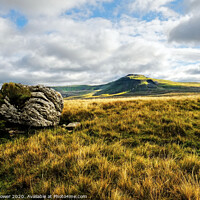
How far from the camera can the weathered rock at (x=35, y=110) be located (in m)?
7.93

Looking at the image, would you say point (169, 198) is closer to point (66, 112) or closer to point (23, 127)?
point (23, 127)

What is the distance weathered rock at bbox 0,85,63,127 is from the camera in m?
7.93

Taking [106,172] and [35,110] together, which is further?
[35,110]

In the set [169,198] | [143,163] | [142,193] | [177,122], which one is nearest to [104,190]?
[142,193]

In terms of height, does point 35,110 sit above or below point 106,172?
above

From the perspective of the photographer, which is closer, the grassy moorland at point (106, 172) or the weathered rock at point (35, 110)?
the grassy moorland at point (106, 172)

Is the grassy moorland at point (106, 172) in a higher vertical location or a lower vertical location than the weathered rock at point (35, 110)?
lower

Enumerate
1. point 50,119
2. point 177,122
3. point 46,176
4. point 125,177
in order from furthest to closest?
1. point 50,119
2. point 177,122
3. point 46,176
4. point 125,177

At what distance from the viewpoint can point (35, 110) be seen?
27.3ft

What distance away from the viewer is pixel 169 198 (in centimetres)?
253

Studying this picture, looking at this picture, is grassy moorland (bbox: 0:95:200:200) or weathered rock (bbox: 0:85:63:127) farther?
Result: weathered rock (bbox: 0:85:63:127)

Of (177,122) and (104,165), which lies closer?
(104,165)

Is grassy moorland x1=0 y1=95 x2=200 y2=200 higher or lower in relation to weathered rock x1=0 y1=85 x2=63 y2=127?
lower

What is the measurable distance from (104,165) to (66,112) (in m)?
8.93
